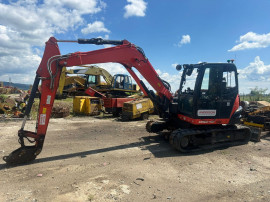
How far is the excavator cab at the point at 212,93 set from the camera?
618 centimetres

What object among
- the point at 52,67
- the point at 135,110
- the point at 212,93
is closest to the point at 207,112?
the point at 212,93

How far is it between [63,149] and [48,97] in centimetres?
206

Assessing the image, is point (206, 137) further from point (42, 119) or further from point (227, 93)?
point (42, 119)

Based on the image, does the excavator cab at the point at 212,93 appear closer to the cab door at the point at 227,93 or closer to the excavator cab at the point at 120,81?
the cab door at the point at 227,93

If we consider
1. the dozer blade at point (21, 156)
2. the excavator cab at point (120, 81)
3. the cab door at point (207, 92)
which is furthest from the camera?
the excavator cab at point (120, 81)

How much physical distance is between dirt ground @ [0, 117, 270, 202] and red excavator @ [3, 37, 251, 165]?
1.51 feet

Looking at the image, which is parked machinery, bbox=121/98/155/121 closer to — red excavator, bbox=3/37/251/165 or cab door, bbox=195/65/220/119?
red excavator, bbox=3/37/251/165

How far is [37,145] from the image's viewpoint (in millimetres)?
5004

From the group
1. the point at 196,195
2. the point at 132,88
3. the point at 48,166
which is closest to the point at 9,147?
the point at 48,166

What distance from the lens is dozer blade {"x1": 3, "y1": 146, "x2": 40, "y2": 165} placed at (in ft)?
15.8

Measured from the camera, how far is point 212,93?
6293 millimetres

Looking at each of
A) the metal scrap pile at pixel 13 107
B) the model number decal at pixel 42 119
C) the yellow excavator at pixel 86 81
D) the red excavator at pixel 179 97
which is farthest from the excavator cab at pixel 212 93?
the yellow excavator at pixel 86 81

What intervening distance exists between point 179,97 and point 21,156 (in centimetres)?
528

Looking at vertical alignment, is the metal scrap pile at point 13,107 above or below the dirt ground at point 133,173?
above
